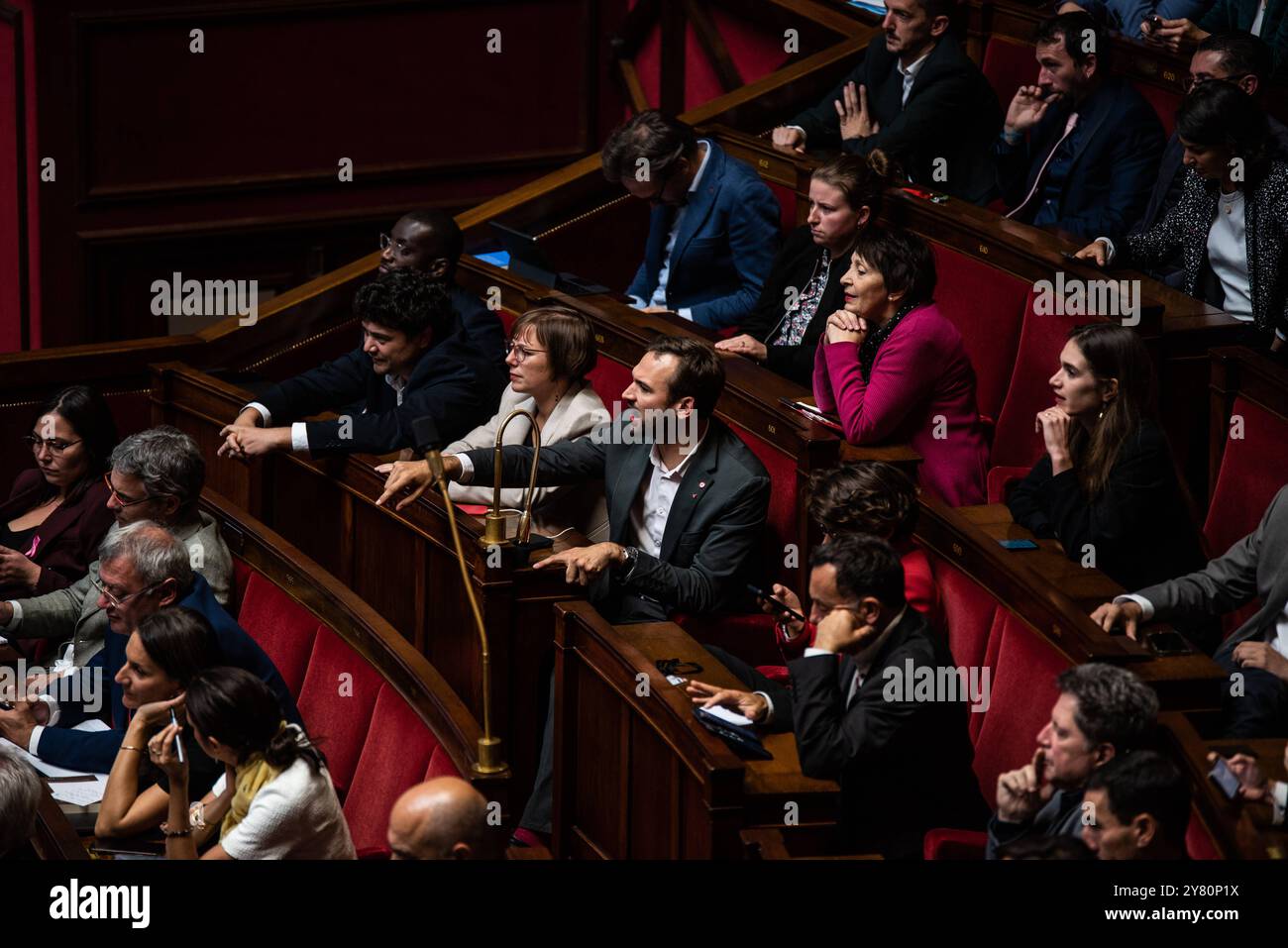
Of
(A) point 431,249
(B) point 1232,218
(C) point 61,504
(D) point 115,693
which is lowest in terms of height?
(D) point 115,693

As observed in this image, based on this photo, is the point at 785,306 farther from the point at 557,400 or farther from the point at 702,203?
the point at 557,400

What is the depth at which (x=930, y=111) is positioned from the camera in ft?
9.70

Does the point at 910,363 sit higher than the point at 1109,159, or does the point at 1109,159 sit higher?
the point at 1109,159

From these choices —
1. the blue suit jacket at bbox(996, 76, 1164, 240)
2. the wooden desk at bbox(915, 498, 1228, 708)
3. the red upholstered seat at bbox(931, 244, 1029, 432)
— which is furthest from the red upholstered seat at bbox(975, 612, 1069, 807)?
the blue suit jacket at bbox(996, 76, 1164, 240)

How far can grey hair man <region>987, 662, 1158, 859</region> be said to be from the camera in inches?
58.4

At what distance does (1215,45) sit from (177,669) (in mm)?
1732

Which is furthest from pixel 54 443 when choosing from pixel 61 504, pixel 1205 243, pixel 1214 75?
pixel 1214 75

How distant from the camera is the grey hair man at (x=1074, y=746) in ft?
4.87

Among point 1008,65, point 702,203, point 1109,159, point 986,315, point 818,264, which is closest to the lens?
point 986,315

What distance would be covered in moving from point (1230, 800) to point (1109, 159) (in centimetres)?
158

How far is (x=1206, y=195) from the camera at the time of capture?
245 centimetres

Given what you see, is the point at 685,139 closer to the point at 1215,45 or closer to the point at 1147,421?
the point at 1215,45
